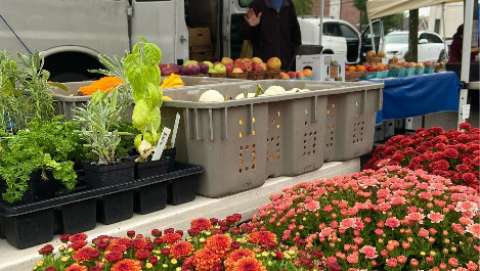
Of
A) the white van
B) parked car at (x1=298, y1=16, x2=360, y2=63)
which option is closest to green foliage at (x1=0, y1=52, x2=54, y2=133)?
the white van

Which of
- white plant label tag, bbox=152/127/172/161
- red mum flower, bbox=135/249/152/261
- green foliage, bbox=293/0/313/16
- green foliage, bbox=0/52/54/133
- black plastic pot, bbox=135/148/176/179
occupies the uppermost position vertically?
green foliage, bbox=293/0/313/16

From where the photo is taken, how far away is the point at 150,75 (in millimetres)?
2660

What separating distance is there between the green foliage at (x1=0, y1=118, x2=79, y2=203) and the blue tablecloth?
3355 millimetres

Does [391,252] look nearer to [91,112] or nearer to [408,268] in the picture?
[408,268]

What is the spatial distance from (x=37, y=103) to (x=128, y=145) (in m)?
0.50

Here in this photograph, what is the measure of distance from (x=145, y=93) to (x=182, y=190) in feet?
1.75

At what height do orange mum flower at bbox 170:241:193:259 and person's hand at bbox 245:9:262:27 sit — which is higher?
person's hand at bbox 245:9:262:27

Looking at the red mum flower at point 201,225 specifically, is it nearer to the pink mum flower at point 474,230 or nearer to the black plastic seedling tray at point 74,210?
the black plastic seedling tray at point 74,210

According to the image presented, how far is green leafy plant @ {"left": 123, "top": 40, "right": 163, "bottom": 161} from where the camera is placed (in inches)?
104

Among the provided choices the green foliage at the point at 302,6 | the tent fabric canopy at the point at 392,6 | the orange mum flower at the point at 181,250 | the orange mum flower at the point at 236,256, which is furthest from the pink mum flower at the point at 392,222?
the green foliage at the point at 302,6

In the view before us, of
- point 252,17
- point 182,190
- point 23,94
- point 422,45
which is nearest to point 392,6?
point 252,17

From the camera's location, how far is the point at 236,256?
1.72m

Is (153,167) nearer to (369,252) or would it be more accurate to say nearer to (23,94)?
(23,94)

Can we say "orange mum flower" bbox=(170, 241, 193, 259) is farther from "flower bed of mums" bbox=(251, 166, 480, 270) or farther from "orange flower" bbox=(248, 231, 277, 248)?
"flower bed of mums" bbox=(251, 166, 480, 270)
